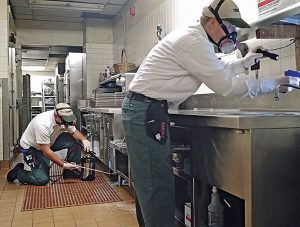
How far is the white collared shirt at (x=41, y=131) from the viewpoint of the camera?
371 centimetres

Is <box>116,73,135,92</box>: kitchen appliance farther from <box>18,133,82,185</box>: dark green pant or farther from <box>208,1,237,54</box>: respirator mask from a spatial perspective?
<box>208,1,237,54</box>: respirator mask

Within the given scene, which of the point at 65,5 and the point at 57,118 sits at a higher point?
the point at 65,5

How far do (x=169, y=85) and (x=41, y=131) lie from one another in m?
2.41

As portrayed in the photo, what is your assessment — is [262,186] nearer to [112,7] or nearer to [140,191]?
[140,191]

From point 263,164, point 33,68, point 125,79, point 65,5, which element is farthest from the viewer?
point 33,68

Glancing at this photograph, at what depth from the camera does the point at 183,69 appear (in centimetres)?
165

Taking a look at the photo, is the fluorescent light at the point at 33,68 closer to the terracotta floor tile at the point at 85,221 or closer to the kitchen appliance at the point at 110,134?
the kitchen appliance at the point at 110,134

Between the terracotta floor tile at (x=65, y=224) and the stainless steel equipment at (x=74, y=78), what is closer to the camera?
the terracotta floor tile at (x=65, y=224)

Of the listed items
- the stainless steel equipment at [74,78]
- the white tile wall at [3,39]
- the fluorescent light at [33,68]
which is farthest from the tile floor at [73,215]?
the fluorescent light at [33,68]

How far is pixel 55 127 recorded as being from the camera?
396cm

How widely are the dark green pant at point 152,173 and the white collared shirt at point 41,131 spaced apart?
224 cm

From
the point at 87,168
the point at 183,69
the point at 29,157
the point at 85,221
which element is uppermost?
the point at 183,69

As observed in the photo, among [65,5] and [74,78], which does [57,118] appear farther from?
[74,78]

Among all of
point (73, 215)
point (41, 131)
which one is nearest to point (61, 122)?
point (41, 131)
